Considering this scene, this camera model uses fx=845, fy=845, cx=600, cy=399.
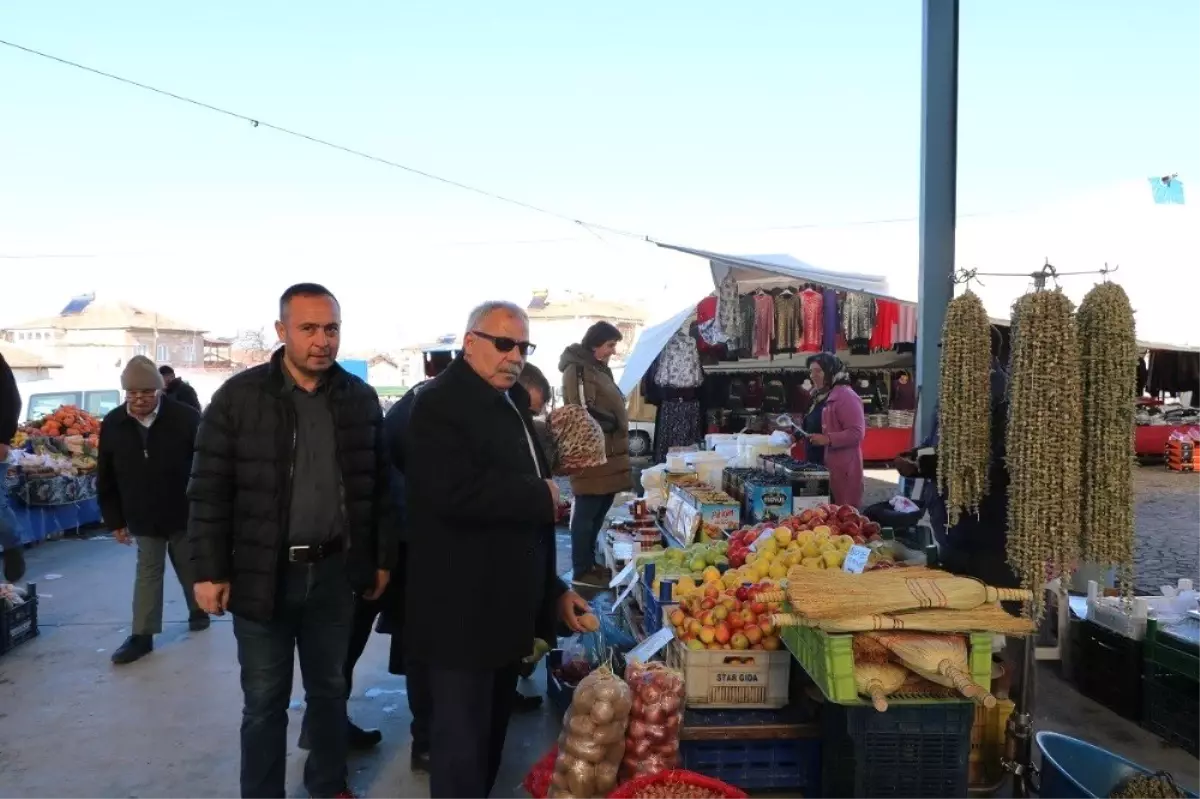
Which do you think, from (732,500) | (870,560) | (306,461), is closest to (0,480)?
(306,461)

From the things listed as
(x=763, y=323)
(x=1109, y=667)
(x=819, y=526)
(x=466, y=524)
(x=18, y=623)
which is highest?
(x=763, y=323)

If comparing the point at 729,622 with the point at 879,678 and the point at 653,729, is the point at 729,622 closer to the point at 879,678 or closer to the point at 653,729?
the point at 653,729

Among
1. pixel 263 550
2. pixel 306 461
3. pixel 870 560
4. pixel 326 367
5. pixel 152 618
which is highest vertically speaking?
pixel 326 367

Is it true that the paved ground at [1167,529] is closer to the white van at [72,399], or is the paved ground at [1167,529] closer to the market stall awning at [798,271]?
the market stall awning at [798,271]

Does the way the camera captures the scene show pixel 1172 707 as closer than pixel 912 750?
No

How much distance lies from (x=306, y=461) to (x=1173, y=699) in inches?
148

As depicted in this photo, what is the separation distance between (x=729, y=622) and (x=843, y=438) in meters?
3.39

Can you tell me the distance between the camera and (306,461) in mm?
2785

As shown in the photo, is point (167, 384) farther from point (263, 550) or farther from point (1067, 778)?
point (1067, 778)

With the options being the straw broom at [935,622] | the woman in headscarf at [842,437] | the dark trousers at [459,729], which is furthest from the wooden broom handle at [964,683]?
the woman in headscarf at [842,437]

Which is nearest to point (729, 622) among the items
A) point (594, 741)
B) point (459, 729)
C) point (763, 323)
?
point (594, 741)

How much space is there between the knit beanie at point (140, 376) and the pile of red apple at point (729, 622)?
10.8 ft

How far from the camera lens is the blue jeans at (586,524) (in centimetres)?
595

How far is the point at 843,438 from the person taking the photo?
624 cm
